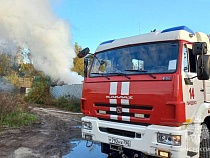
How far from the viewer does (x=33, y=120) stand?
909 cm

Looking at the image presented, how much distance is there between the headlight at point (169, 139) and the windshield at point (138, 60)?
37.5 inches

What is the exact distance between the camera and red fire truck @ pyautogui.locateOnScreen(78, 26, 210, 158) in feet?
10.5

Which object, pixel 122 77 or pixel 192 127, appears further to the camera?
pixel 122 77

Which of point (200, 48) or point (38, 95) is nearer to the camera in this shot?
point (200, 48)

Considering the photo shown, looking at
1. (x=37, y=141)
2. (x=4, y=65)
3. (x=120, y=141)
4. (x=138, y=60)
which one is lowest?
(x=37, y=141)

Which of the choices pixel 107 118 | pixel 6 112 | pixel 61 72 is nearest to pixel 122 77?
pixel 107 118

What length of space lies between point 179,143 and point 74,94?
13269mm

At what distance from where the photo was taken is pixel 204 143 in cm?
370

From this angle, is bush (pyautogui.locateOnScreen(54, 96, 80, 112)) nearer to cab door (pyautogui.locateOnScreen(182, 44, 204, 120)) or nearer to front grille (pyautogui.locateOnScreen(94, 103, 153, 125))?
front grille (pyautogui.locateOnScreen(94, 103, 153, 125))

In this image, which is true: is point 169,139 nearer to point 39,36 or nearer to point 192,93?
point 192,93

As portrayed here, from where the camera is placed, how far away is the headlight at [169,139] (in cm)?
311

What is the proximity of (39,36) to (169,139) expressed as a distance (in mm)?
13489

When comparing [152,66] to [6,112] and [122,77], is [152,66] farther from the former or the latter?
[6,112]

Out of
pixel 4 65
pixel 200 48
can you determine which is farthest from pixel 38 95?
pixel 200 48
